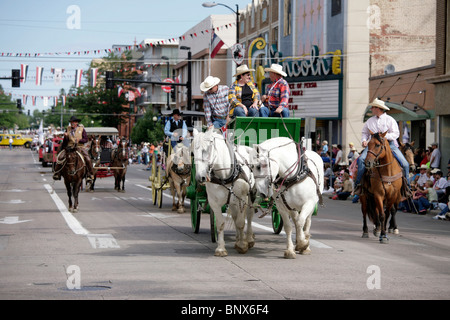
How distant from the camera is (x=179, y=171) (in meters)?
19.9

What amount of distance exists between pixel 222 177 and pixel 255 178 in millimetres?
618

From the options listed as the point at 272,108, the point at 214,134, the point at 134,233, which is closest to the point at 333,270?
the point at 214,134

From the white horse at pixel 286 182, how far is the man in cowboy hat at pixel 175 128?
8.43 metres

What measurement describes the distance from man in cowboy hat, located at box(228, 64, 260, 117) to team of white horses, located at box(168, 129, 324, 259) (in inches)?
60.4

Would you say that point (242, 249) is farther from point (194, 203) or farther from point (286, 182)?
point (194, 203)

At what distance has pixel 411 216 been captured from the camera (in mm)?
21828

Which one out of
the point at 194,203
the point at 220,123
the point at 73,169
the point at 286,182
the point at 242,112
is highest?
the point at 242,112

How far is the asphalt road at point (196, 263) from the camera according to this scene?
→ 895 centimetres

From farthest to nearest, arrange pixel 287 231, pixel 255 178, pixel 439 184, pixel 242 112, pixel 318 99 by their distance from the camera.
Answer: pixel 318 99 < pixel 439 184 < pixel 242 112 < pixel 287 231 < pixel 255 178

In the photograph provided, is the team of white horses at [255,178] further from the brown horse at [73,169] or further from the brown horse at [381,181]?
the brown horse at [73,169]

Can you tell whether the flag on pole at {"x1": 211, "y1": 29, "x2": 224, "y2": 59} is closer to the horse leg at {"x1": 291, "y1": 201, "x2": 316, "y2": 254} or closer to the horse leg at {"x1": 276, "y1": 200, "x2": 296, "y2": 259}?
the horse leg at {"x1": 291, "y1": 201, "x2": 316, "y2": 254}

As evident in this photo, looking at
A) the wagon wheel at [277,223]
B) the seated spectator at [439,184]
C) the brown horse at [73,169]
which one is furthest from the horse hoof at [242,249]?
the seated spectator at [439,184]

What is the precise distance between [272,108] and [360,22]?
2899 cm

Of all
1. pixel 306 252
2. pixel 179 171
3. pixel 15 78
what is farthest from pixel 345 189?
pixel 15 78
